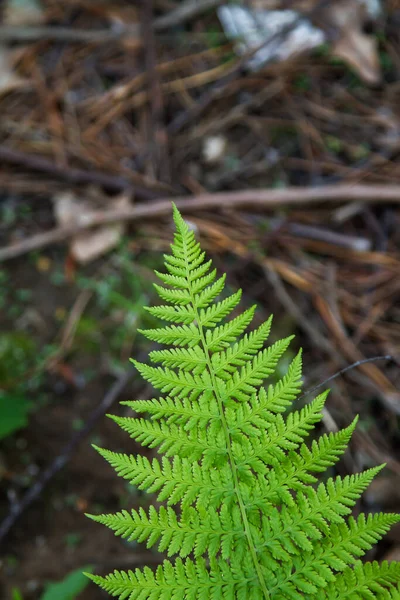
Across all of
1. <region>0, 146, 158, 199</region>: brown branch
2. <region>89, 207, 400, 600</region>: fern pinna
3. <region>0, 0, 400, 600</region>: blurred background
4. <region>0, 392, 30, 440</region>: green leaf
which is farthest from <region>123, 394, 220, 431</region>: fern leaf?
<region>0, 146, 158, 199</region>: brown branch

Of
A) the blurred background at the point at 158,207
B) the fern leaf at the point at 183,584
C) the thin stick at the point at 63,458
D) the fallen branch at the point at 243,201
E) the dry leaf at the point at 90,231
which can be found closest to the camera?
the fern leaf at the point at 183,584

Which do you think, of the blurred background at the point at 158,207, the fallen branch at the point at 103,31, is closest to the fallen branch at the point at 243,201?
the blurred background at the point at 158,207

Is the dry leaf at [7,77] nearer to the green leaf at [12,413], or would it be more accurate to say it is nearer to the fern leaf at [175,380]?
the green leaf at [12,413]

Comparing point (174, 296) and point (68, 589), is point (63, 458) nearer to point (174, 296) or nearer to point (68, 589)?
point (68, 589)

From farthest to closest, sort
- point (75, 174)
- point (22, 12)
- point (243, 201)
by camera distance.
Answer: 1. point (22, 12)
2. point (75, 174)
3. point (243, 201)

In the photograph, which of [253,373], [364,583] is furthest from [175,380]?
[364,583]

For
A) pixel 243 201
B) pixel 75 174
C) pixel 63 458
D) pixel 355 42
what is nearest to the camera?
pixel 63 458

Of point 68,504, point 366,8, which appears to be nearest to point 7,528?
point 68,504
